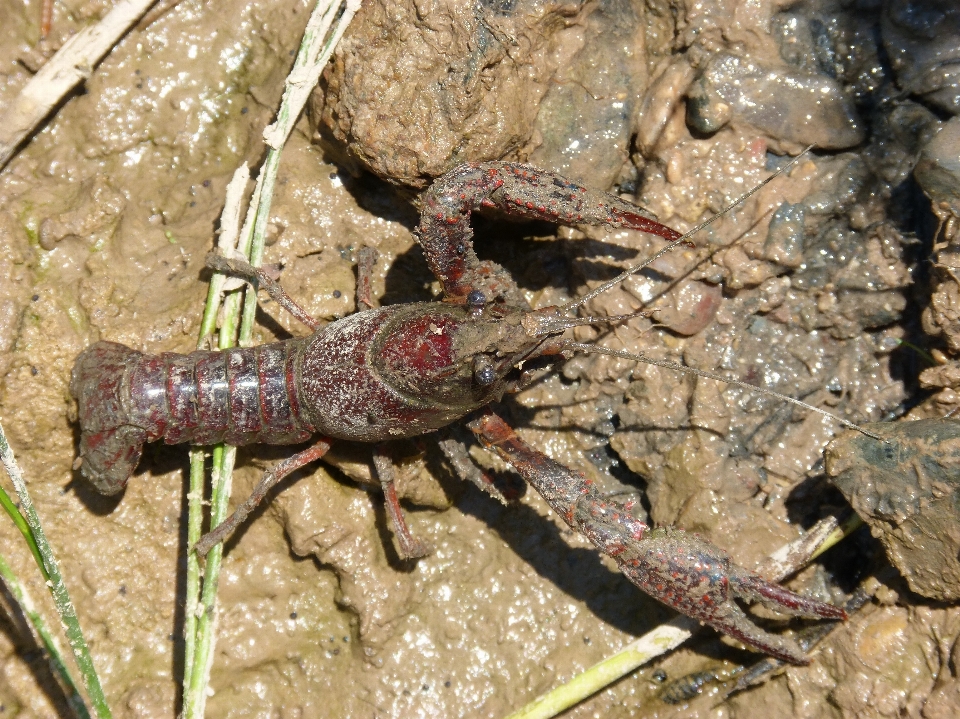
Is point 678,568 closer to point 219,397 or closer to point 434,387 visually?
point 434,387

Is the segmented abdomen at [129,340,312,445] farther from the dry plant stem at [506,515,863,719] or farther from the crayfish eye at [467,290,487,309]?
the dry plant stem at [506,515,863,719]

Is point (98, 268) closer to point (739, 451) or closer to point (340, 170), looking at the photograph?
point (340, 170)

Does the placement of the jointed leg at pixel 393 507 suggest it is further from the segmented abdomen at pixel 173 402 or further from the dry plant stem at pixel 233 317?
the dry plant stem at pixel 233 317

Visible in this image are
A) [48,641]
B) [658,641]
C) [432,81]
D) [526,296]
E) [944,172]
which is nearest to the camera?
[944,172]

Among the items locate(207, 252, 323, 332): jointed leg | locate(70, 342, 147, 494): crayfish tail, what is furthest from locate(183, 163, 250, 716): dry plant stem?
locate(70, 342, 147, 494): crayfish tail

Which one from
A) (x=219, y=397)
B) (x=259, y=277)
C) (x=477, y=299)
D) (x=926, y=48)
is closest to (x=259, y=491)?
(x=219, y=397)

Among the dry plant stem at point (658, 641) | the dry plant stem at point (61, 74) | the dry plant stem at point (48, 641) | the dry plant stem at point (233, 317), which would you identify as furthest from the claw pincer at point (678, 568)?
the dry plant stem at point (61, 74)
